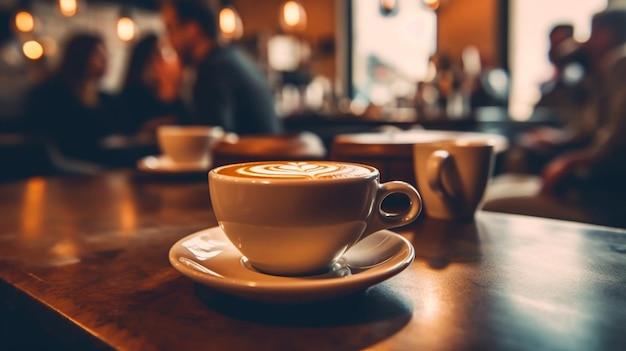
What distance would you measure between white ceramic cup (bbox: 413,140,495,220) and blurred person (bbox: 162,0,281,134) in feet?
6.00

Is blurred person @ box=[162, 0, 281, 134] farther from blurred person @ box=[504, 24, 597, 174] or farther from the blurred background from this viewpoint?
blurred person @ box=[504, 24, 597, 174]

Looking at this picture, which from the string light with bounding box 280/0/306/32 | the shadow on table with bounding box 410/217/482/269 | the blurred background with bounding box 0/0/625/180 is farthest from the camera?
the blurred background with bounding box 0/0/625/180

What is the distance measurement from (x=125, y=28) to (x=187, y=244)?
4009mm

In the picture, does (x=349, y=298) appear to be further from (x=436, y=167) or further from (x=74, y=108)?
(x=74, y=108)

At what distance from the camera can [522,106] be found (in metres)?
6.01

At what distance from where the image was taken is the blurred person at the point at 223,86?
2.58 m

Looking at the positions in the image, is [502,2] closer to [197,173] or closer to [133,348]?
[197,173]

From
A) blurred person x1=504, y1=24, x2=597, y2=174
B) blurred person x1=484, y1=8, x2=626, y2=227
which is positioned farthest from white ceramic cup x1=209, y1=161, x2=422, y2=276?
blurred person x1=504, y1=24, x2=597, y2=174

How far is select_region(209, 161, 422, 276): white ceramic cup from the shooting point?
0.47 meters

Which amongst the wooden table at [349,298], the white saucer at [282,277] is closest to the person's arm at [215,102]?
the wooden table at [349,298]

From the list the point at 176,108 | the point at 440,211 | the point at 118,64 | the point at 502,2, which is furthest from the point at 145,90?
the point at 440,211

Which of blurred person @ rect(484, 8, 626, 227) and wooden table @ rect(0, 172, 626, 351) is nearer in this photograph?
wooden table @ rect(0, 172, 626, 351)

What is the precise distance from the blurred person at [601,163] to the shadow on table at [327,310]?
153cm

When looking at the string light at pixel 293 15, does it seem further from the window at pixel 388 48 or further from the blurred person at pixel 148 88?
the window at pixel 388 48
